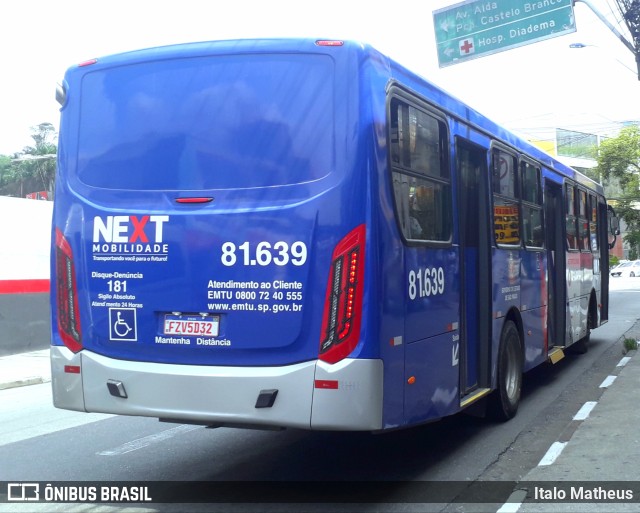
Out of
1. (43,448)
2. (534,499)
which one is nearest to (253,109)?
(534,499)

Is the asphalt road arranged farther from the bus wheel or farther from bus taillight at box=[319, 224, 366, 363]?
bus taillight at box=[319, 224, 366, 363]

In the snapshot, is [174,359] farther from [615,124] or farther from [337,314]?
[615,124]

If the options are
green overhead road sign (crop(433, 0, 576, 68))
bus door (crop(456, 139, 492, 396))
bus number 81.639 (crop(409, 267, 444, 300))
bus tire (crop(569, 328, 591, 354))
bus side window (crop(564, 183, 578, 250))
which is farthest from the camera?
green overhead road sign (crop(433, 0, 576, 68))

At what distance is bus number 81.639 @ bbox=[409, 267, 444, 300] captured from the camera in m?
5.71

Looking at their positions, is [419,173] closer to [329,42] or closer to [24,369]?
[329,42]

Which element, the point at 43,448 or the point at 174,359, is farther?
the point at 43,448

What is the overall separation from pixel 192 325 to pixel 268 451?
7.72 ft

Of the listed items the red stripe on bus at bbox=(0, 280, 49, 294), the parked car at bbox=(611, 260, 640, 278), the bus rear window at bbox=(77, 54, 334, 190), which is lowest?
the parked car at bbox=(611, 260, 640, 278)

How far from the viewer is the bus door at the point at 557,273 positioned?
10945mm

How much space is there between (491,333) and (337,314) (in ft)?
10.0

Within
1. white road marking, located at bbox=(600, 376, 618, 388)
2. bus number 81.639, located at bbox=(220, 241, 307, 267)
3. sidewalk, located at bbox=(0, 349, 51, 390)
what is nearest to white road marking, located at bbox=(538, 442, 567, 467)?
bus number 81.639, located at bbox=(220, 241, 307, 267)

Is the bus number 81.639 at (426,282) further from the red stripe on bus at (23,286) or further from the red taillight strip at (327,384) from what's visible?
the red stripe on bus at (23,286)

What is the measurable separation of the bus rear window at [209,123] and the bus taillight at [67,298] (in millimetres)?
559

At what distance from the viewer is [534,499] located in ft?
18.8
